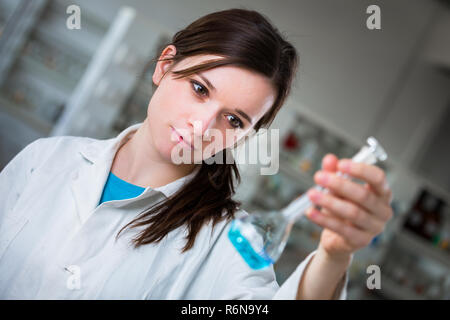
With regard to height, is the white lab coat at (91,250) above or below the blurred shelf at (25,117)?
above

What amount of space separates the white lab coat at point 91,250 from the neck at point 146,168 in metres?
0.04

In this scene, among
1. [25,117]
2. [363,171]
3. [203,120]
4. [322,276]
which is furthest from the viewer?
[25,117]

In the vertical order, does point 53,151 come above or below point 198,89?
below

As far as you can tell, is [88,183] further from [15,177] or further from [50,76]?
[50,76]

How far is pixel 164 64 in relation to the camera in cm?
102

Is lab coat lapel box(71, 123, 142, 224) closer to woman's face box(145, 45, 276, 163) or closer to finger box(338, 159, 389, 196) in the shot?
woman's face box(145, 45, 276, 163)

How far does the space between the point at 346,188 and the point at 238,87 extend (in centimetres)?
38

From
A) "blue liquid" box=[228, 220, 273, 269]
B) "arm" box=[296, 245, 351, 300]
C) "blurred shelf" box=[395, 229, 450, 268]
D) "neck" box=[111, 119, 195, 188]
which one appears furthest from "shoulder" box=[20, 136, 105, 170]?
"blurred shelf" box=[395, 229, 450, 268]

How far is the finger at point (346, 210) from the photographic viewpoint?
60cm

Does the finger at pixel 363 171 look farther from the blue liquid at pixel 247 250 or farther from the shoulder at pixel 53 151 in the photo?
the shoulder at pixel 53 151

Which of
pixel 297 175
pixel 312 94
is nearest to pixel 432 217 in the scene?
pixel 297 175

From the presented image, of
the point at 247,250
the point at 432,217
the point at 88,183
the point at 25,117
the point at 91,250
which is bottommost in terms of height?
the point at 25,117

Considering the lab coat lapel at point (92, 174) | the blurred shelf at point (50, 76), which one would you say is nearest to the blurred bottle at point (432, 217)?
the blurred shelf at point (50, 76)

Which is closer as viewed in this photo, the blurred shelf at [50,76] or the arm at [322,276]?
the arm at [322,276]
